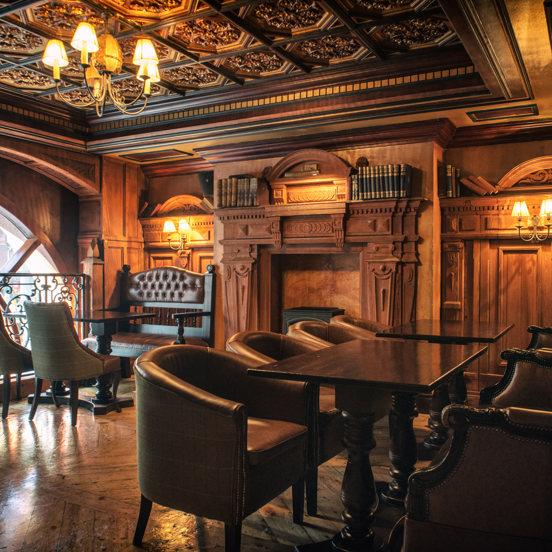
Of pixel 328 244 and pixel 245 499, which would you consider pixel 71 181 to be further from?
pixel 245 499

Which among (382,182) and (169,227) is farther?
(169,227)

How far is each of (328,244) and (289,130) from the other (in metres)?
1.35

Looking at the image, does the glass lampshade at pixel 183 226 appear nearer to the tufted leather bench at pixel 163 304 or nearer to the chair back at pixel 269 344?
the tufted leather bench at pixel 163 304

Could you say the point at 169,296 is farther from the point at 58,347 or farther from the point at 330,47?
the point at 330,47

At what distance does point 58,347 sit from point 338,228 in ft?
10.1

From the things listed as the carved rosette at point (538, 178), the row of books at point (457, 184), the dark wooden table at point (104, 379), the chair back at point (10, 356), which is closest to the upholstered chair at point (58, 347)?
the chair back at point (10, 356)

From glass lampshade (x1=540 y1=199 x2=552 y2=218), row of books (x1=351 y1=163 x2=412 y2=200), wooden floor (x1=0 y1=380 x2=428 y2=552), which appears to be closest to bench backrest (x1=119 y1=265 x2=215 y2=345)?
row of books (x1=351 y1=163 x2=412 y2=200)

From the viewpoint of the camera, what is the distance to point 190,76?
5.31 meters

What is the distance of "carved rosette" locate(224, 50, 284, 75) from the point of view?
479cm

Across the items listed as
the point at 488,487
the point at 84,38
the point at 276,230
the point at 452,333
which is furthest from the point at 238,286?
the point at 488,487

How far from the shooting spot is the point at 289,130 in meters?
5.85

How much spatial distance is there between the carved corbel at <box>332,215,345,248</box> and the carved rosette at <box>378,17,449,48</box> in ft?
6.36

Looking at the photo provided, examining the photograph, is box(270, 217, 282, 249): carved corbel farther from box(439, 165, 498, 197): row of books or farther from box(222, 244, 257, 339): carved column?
box(439, 165, 498, 197): row of books

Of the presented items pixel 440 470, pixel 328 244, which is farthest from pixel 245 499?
pixel 328 244
